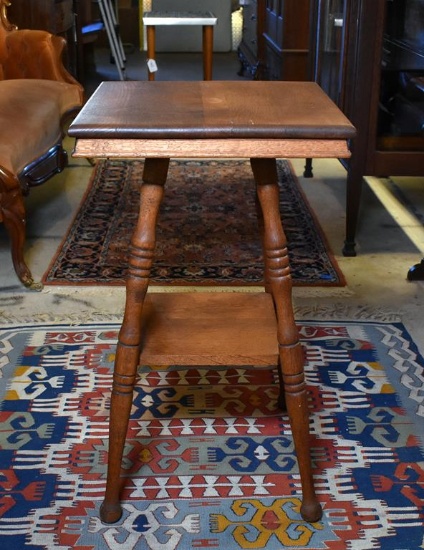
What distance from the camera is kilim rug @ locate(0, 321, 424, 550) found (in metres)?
1.66

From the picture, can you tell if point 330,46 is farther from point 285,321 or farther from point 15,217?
point 285,321

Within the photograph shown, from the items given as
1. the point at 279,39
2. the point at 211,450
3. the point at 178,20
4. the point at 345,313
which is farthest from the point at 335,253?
the point at 178,20

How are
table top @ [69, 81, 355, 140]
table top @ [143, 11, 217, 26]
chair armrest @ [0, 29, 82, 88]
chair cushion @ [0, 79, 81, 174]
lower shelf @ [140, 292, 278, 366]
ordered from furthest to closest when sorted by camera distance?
table top @ [143, 11, 217, 26], chair armrest @ [0, 29, 82, 88], chair cushion @ [0, 79, 81, 174], lower shelf @ [140, 292, 278, 366], table top @ [69, 81, 355, 140]

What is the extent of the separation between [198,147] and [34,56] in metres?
2.66

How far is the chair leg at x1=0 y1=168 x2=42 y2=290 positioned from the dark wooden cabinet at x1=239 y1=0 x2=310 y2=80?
6.74 ft

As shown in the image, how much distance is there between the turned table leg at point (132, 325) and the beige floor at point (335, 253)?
39.6 inches

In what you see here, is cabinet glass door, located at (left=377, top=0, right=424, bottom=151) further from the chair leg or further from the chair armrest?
the chair armrest

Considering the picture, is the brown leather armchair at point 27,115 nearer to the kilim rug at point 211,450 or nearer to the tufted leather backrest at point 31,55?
the tufted leather backrest at point 31,55

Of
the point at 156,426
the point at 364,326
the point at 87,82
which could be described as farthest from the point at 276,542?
Answer: the point at 87,82

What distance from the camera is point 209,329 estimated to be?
1.78 m

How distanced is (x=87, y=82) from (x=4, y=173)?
14.5 ft

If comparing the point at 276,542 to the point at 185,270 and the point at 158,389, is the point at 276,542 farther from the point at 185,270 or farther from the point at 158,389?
the point at 185,270

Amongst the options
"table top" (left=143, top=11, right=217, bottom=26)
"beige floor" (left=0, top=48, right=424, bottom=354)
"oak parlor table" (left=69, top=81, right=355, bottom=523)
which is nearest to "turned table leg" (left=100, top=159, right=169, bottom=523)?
"oak parlor table" (left=69, top=81, right=355, bottom=523)

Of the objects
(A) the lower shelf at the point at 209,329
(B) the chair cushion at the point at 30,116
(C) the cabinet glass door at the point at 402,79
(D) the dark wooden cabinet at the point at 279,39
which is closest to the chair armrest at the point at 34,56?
(B) the chair cushion at the point at 30,116
